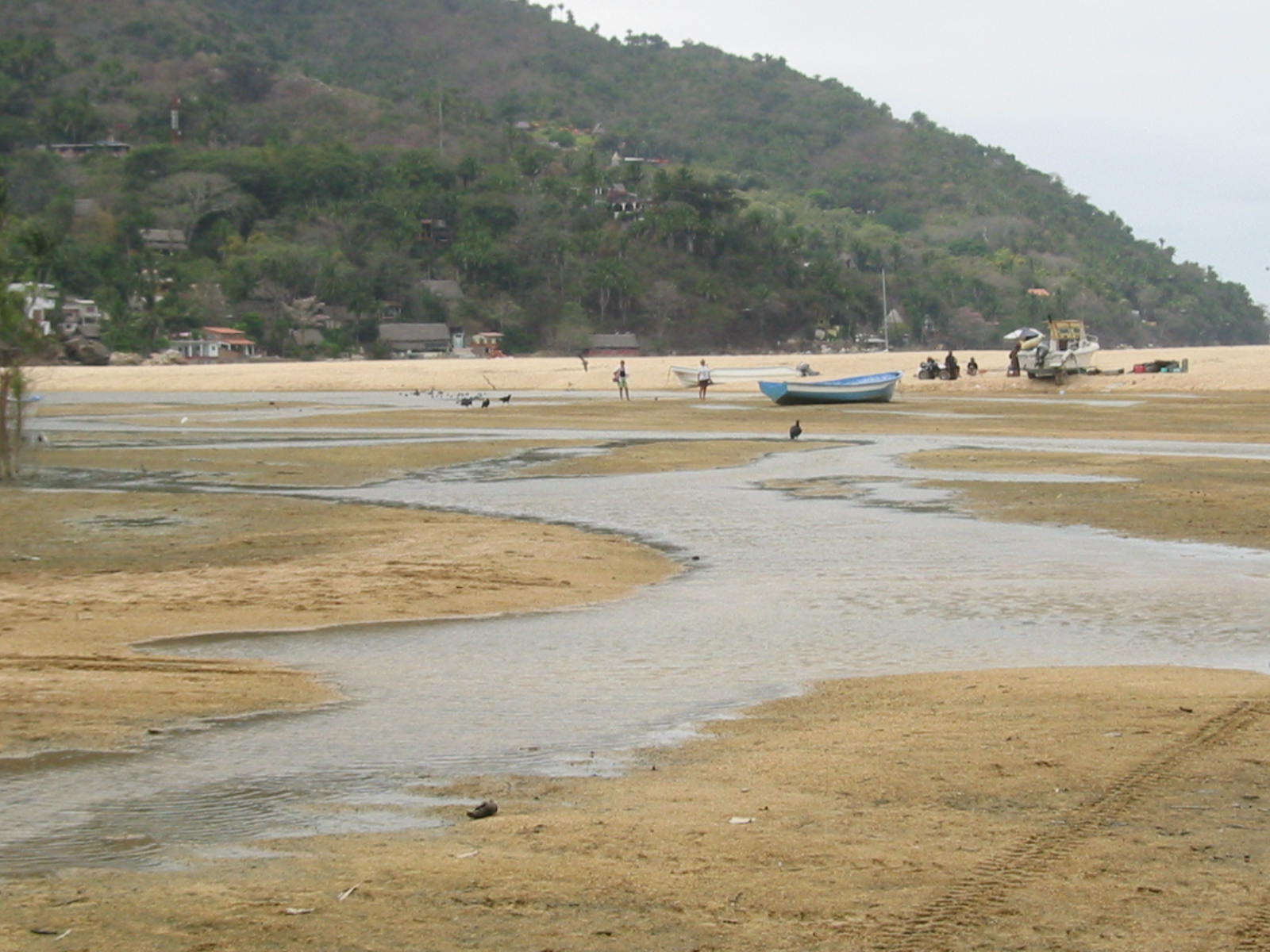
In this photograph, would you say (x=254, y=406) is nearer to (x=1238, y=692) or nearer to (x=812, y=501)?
(x=812, y=501)

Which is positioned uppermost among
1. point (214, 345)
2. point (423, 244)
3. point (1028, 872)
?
point (423, 244)

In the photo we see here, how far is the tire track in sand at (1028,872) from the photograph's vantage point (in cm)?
541

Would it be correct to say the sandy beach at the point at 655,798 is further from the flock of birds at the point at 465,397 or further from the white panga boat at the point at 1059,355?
the white panga boat at the point at 1059,355

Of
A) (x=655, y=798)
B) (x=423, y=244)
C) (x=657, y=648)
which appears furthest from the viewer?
(x=423, y=244)

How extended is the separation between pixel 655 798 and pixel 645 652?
4753 mm

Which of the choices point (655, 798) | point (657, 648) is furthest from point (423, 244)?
point (655, 798)

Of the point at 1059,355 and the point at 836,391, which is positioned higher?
the point at 1059,355

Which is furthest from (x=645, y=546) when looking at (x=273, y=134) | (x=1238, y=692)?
(x=273, y=134)

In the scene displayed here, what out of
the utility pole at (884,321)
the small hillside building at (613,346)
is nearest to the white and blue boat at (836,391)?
the small hillside building at (613,346)

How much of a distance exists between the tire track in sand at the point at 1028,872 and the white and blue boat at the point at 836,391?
140 feet

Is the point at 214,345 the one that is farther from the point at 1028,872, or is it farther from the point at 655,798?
the point at 1028,872

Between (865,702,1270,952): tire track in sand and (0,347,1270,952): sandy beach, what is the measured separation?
16 millimetres

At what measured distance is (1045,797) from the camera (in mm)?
7250

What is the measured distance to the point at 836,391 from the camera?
51062 millimetres
